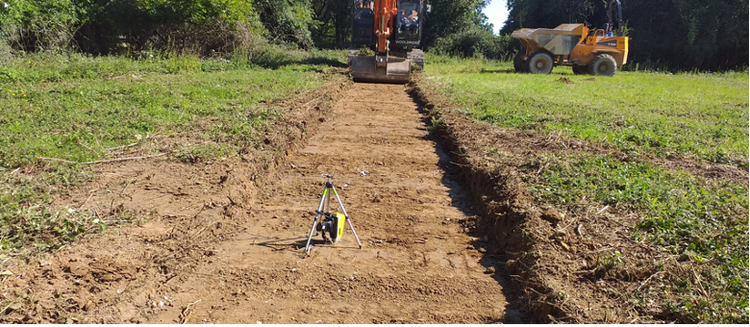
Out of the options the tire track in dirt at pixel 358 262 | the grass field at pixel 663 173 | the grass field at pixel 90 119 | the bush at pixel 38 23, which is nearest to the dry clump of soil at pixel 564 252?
the grass field at pixel 663 173

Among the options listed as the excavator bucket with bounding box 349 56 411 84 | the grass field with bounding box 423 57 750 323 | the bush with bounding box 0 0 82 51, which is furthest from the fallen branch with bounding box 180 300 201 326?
the bush with bounding box 0 0 82 51

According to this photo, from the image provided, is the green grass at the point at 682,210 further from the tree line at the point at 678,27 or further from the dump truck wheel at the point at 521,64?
the tree line at the point at 678,27

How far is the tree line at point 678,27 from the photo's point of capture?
2745 centimetres

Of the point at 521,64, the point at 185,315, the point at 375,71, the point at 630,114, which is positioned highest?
the point at 521,64

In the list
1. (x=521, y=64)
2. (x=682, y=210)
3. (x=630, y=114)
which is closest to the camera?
(x=682, y=210)

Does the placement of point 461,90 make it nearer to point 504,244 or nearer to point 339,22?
point 504,244

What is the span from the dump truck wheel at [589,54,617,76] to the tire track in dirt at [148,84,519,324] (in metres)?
17.0

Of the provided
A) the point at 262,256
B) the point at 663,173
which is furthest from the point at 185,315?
the point at 663,173

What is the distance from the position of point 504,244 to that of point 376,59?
38.3 feet

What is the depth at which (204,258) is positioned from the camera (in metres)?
4.18

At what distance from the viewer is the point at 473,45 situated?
31.1 m

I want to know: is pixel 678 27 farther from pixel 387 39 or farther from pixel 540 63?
pixel 387 39

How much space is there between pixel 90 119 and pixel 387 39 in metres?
10.5

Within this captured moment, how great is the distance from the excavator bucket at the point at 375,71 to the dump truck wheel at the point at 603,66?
9804mm
